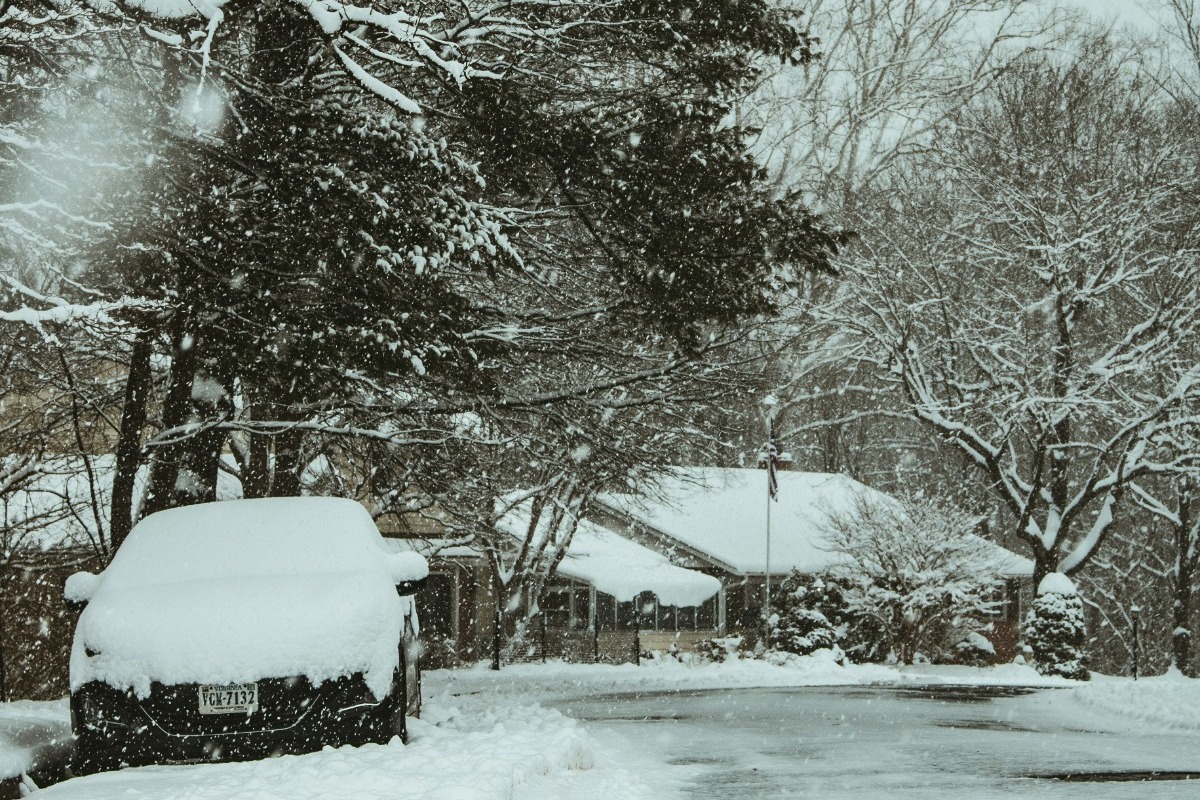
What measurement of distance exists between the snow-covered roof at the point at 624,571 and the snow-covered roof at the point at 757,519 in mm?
1049

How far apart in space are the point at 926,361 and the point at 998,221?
172 inches

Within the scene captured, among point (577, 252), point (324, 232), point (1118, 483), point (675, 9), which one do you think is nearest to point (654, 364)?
point (577, 252)

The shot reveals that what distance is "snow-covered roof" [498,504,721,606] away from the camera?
1369 inches

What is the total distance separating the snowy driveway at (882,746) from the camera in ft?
29.9

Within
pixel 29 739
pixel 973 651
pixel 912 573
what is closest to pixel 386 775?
pixel 29 739

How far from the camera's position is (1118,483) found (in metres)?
32.4

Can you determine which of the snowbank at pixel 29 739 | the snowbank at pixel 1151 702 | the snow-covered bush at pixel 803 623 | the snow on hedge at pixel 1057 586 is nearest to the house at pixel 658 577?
the snow-covered bush at pixel 803 623

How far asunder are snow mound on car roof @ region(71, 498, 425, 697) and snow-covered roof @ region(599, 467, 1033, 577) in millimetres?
25666

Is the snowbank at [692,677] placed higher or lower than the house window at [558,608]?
lower

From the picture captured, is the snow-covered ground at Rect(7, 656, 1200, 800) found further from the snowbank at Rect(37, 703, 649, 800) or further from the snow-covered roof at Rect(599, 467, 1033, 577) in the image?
the snow-covered roof at Rect(599, 467, 1033, 577)

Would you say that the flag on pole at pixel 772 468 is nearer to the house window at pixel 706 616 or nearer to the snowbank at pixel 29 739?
the house window at pixel 706 616

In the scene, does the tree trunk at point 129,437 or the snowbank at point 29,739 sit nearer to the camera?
A: the snowbank at point 29,739

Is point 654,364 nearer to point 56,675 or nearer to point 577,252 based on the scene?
point 577,252

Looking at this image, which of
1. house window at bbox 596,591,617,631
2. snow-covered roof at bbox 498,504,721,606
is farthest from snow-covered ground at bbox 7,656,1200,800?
house window at bbox 596,591,617,631
